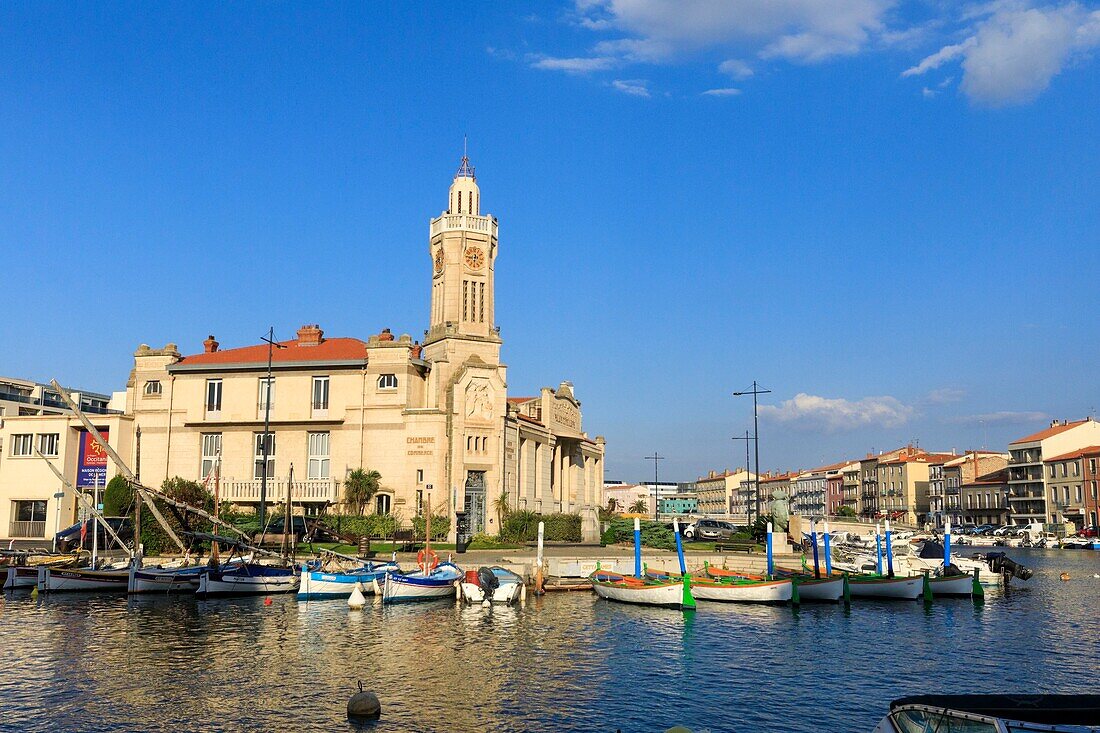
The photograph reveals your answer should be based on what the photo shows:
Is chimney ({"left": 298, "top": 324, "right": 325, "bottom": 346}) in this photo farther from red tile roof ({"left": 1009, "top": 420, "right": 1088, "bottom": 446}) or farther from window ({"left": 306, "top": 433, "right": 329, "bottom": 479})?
red tile roof ({"left": 1009, "top": 420, "right": 1088, "bottom": 446})

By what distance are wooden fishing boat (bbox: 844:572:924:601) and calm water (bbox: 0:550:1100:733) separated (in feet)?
6.40

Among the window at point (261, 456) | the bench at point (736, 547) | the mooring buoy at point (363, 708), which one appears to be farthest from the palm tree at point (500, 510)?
the mooring buoy at point (363, 708)

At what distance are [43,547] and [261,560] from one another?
21.3m

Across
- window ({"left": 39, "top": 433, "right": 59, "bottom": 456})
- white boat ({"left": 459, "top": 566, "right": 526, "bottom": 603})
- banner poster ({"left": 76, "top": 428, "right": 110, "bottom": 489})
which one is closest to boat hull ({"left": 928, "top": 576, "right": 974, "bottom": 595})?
white boat ({"left": 459, "top": 566, "right": 526, "bottom": 603})

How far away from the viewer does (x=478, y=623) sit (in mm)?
37188

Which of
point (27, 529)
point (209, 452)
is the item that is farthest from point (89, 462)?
point (209, 452)

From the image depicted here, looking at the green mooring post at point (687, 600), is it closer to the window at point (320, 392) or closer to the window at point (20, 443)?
the window at point (320, 392)

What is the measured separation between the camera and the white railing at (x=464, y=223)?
238 ft

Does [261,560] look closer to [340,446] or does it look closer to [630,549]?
[340,446]

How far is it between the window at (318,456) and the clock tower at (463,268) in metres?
10.8

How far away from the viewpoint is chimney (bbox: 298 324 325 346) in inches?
2869

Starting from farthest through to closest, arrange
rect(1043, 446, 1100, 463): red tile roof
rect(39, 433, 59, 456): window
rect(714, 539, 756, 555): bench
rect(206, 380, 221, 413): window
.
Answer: rect(1043, 446, 1100, 463): red tile roof
rect(39, 433, 59, 456): window
rect(206, 380, 221, 413): window
rect(714, 539, 756, 555): bench

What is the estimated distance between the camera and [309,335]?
240ft

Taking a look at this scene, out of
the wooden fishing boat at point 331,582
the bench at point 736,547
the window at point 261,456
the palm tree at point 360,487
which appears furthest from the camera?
the window at point 261,456
